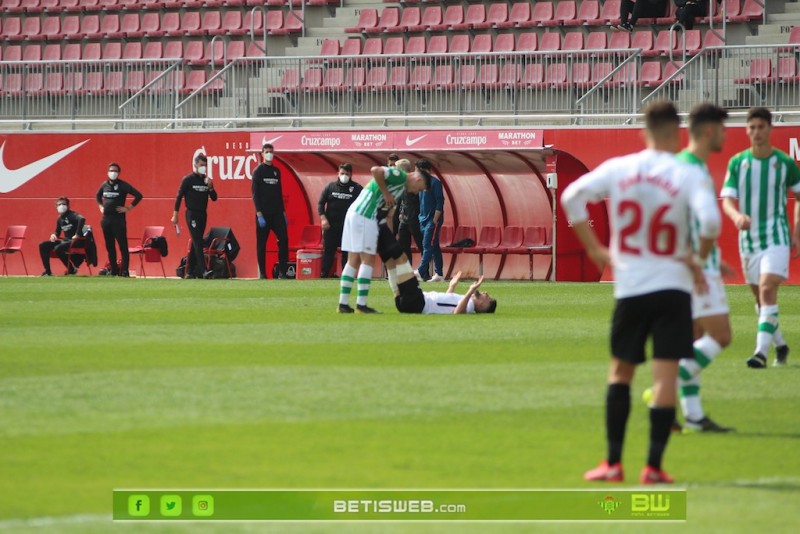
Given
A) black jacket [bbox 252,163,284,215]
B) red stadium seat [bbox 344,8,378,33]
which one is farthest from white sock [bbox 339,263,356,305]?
red stadium seat [bbox 344,8,378,33]

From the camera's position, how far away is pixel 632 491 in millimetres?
6828

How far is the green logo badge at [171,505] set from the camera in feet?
21.1

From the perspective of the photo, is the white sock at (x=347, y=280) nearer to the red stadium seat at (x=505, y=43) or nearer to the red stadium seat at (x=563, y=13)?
the red stadium seat at (x=505, y=43)

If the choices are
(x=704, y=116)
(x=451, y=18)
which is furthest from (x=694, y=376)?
(x=451, y=18)

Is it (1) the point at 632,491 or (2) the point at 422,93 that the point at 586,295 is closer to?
(2) the point at 422,93

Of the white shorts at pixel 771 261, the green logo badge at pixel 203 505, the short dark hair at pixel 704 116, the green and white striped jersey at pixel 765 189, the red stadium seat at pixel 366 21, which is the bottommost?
the green logo badge at pixel 203 505

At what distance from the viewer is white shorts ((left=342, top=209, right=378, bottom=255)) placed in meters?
17.2

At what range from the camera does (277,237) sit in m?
26.4

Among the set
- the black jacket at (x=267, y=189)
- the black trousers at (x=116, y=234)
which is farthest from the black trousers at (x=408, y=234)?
the black trousers at (x=116, y=234)

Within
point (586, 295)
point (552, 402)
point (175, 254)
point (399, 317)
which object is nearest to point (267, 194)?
point (175, 254)

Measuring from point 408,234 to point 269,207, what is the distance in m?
2.57

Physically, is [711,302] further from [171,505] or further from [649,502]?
[171,505]

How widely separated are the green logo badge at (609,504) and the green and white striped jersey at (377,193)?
408 inches

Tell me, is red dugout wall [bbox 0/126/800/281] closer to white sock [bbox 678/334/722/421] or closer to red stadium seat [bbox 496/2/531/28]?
red stadium seat [bbox 496/2/531/28]
